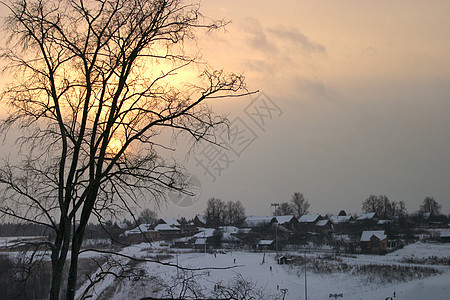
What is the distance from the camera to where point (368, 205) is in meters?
107

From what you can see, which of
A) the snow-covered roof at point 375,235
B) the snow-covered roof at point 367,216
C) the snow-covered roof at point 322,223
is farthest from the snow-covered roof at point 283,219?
the snow-covered roof at point 375,235

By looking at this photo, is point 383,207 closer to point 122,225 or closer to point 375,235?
point 375,235

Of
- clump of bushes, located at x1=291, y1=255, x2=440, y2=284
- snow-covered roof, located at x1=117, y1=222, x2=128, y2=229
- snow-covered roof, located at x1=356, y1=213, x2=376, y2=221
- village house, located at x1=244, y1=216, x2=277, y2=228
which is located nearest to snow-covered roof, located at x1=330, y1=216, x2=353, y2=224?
A: snow-covered roof, located at x1=356, y1=213, x2=376, y2=221

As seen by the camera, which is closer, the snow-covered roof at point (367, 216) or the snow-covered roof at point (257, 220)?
the snow-covered roof at point (257, 220)

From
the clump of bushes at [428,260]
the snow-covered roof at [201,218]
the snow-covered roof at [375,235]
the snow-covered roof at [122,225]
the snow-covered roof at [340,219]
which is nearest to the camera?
the snow-covered roof at [122,225]

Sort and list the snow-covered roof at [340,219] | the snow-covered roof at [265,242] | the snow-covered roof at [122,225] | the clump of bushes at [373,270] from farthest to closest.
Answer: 1. the snow-covered roof at [340,219]
2. the snow-covered roof at [265,242]
3. the clump of bushes at [373,270]
4. the snow-covered roof at [122,225]

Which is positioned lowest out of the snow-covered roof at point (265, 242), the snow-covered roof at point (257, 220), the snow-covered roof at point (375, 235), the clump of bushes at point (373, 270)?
the clump of bushes at point (373, 270)

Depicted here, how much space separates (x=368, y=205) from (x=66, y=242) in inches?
4315

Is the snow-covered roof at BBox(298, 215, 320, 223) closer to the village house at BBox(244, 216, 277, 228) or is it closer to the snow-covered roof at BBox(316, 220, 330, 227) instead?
the snow-covered roof at BBox(316, 220, 330, 227)

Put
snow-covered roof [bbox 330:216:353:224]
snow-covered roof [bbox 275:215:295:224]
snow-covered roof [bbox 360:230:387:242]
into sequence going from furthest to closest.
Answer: snow-covered roof [bbox 330:216:353:224]
snow-covered roof [bbox 275:215:295:224]
snow-covered roof [bbox 360:230:387:242]

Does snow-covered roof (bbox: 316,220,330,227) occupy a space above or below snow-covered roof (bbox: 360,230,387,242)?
above

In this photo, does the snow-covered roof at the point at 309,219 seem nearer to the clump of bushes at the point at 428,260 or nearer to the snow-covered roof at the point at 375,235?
the snow-covered roof at the point at 375,235

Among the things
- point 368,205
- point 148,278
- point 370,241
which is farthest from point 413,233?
point 148,278

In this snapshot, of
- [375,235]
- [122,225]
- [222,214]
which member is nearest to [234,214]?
[222,214]
